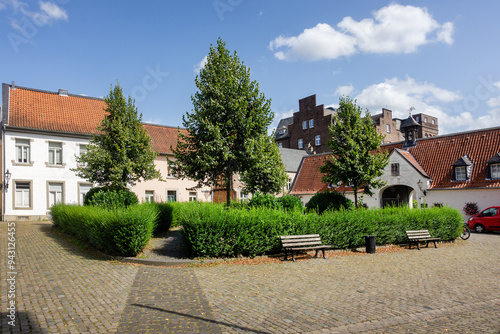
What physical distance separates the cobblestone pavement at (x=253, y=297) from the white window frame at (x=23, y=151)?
20056 mm

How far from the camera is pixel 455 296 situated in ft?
25.0

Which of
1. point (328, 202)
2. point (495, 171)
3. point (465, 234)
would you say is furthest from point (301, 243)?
point (495, 171)

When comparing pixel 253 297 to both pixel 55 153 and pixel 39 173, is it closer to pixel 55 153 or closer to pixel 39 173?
pixel 39 173

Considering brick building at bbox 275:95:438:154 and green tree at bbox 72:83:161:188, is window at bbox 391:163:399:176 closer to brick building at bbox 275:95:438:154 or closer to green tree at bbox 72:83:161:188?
green tree at bbox 72:83:161:188

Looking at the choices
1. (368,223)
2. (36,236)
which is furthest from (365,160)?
(36,236)

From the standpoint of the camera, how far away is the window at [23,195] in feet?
91.4

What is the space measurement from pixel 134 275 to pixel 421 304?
692 centimetres

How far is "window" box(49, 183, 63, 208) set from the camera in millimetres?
29375

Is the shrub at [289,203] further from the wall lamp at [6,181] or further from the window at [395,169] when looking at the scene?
the wall lamp at [6,181]

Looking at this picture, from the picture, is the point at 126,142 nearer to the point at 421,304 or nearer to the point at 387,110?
the point at 421,304

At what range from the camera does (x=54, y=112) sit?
31.4m

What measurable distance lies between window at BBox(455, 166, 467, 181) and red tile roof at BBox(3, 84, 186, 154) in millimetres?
25936

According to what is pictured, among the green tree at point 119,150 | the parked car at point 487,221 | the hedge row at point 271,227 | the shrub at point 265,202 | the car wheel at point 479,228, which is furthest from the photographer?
the car wheel at point 479,228

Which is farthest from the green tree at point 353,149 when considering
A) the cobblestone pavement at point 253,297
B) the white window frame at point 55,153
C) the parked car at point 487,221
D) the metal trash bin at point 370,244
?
the white window frame at point 55,153
